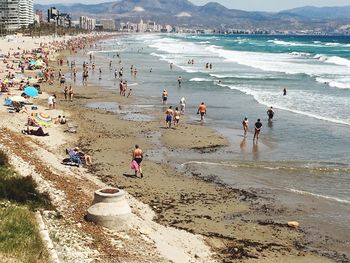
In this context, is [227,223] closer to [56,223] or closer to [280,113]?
[56,223]

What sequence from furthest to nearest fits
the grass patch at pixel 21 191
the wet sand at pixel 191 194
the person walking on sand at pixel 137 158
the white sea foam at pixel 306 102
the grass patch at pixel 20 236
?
the white sea foam at pixel 306 102 → the person walking on sand at pixel 137 158 → the grass patch at pixel 21 191 → the wet sand at pixel 191 194 → the grass patch at pixel 20 236

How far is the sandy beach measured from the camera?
11875mm

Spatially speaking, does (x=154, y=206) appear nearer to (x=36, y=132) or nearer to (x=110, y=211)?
(x=110, y=211)

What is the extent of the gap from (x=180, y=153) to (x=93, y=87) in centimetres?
2281

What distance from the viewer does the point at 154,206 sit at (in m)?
15.2

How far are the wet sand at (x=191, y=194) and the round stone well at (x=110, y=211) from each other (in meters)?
1.59

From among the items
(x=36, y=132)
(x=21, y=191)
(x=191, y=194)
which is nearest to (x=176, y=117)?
(x=36, y=132)

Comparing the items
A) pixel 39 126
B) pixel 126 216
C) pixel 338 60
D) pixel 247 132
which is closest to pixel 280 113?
pixel 247 132

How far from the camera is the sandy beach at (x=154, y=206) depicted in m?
11.9

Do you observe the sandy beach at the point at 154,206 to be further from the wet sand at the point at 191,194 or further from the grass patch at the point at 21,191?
the grass patch at the point at 21,191

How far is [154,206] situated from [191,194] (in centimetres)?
171

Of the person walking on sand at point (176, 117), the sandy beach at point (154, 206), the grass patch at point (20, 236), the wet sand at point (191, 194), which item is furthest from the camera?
the person walking on sand at point (176, 117)

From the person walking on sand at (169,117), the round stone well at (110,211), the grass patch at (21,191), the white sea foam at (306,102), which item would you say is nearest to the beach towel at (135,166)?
the grass patch at (21,191)

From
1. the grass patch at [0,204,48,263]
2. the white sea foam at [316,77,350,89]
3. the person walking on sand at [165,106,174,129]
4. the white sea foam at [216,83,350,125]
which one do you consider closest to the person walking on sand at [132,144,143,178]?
the grass patch at [0,204,48,263]
